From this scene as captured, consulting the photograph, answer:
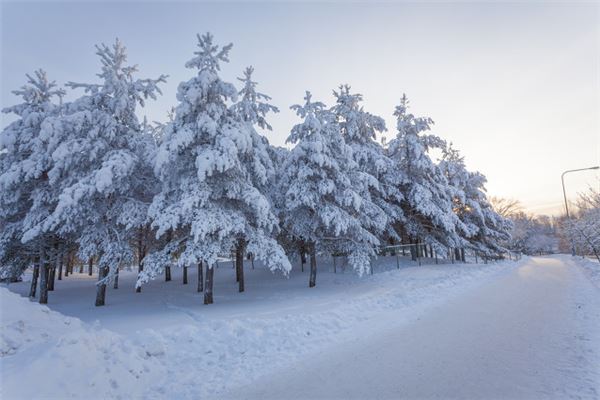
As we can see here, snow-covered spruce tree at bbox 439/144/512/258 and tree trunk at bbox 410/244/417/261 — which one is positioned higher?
snow-covered spruce tree at bbox 439/144/512/258

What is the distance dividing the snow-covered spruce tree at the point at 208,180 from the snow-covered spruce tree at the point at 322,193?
2506 mm

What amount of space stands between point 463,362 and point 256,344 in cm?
409

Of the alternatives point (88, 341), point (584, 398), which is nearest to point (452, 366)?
point (584, 398)

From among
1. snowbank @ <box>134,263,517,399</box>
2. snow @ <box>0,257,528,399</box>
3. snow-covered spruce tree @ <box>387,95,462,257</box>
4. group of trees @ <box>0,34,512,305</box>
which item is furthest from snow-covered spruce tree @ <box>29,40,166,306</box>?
snow-covered spruce tree @ <box>387,95,462,257</box>

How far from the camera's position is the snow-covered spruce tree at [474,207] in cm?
2556

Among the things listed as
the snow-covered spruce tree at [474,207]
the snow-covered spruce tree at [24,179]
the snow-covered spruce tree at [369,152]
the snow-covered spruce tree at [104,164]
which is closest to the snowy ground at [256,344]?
the snow-covered spruce tree at [104,164]

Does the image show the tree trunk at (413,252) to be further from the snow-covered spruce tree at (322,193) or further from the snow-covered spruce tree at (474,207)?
the snow-covered spruce tree at (322,193)

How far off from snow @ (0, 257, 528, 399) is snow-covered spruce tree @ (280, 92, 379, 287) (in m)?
2.39

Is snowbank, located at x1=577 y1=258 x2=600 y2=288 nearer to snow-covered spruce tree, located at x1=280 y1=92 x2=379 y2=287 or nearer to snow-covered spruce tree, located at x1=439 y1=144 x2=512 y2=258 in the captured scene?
snow-covered spruce tree, located at x1=439 y1=144 x2=512 y2=258

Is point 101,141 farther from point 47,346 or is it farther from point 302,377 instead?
point 302,377

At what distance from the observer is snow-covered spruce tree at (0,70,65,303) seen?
13094 millimetres

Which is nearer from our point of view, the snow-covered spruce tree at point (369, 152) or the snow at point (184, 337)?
the snow at point (184, 337)

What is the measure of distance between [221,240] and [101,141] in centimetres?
701

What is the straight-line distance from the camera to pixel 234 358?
5934 mm
